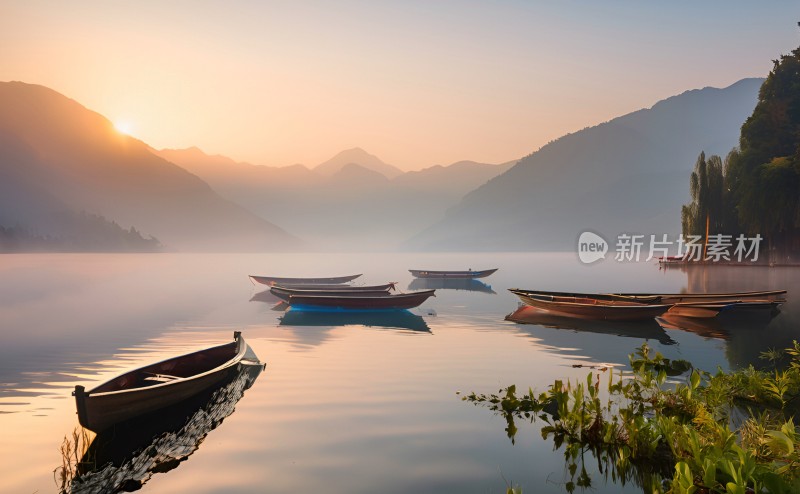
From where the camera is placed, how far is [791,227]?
68.8 meters

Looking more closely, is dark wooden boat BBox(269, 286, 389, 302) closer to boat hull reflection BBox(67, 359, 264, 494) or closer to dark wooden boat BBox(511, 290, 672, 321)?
dark wooden boat BBox(511, 290, 672, 321)

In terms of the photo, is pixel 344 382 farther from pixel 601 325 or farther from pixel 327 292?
pixel 327 292

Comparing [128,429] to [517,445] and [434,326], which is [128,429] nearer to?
[517,445]

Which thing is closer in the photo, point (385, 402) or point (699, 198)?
A: point (385, 402)

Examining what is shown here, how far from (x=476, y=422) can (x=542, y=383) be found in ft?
20.5

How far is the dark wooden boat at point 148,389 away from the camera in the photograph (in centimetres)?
1257

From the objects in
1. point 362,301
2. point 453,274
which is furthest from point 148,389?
point 453,274

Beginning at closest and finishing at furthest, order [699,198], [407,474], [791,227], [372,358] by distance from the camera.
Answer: [407,474] → [372,358] → [791,227] → [699,198]

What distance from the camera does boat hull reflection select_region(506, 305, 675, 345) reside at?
31.4 meters

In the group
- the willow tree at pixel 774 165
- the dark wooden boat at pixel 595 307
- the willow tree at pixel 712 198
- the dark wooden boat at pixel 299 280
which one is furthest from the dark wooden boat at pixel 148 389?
the willow tree at pixel 712 198

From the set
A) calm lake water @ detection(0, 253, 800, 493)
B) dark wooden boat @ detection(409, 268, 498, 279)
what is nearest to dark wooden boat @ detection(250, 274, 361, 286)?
calm lake water @ detection(0, 253, 800, 493)

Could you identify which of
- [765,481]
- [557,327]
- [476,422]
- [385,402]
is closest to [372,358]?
[385,402]

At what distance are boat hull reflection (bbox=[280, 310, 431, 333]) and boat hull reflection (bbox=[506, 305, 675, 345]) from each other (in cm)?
764

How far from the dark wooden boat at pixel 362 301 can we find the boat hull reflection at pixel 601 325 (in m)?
7.22
